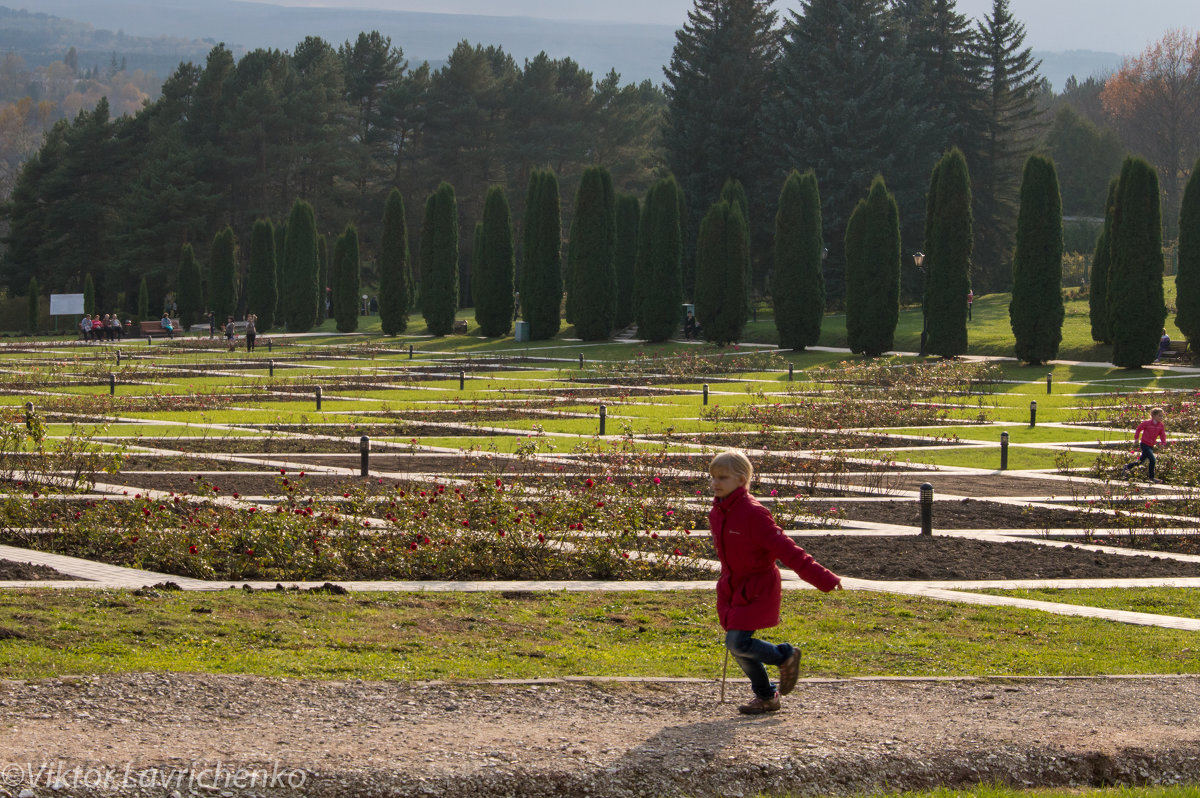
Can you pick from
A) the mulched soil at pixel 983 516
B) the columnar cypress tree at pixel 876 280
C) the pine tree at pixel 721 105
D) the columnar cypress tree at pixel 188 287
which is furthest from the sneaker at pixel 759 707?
the columnar cypress tree at pixel 188 287

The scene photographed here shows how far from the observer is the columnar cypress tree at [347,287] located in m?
63.8

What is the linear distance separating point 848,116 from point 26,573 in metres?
54.9

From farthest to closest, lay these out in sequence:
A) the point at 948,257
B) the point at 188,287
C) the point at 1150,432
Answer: the point at 188,287 < the point at 948,257 < the point at 1150,432

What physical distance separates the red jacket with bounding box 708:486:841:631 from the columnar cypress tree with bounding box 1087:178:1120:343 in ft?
123

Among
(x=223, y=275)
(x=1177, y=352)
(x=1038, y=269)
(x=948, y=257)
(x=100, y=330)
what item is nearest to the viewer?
(x=1038, y=269)

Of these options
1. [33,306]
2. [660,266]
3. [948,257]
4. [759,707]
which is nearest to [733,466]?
[759,707]

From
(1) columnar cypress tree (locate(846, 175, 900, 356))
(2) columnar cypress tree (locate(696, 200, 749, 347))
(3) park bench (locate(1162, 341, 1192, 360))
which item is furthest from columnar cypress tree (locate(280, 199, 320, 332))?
(3) park bench (locate(1162, 341, 1192, 360))

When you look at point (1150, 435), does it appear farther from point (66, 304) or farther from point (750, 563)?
point (66, 304)

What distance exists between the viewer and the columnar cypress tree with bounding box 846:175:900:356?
44656mm

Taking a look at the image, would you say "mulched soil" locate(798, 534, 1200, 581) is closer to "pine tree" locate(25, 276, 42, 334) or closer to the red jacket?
the red jacket

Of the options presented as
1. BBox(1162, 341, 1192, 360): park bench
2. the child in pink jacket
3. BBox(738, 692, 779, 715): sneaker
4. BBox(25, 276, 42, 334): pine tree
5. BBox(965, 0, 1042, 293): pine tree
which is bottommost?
BBox(738, 692, 779, 715): sneaker

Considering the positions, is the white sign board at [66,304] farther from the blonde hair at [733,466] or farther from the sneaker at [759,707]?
the sneaker at [759,707]

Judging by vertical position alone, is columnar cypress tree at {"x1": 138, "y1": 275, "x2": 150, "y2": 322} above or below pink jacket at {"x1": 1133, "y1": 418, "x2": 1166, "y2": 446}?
above

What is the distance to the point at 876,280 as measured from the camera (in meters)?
44.8
